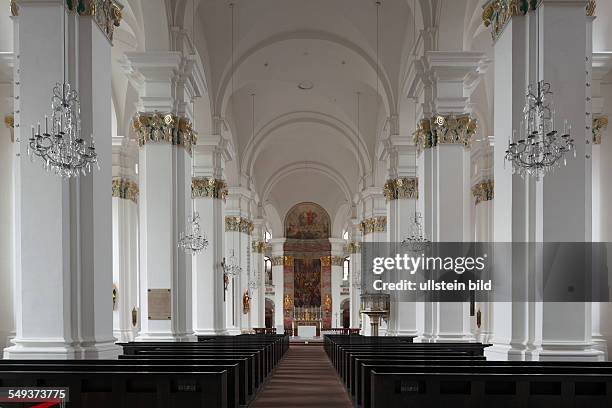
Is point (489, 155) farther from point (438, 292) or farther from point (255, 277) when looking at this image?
point (255, 277)

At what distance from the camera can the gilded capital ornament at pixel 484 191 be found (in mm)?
20453

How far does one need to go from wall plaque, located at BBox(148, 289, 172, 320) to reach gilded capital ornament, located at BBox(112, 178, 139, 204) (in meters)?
7.21

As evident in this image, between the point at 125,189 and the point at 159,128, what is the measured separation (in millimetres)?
7139

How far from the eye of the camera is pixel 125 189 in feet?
66.0

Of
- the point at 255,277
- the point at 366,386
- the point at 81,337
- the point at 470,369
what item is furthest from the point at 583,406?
the point at 255,277

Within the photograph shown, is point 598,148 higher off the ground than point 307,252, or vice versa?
point 598,148

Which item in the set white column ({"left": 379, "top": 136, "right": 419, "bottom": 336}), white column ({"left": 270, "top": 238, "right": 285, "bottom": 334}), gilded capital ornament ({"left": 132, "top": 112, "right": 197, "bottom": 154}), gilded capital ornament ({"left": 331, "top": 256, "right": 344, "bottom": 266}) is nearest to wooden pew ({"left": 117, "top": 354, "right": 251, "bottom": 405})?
gilded capital ornament ({"left": 132, "top": 112, "right": 197, "bottom": 154})

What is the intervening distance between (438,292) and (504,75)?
20.0ft

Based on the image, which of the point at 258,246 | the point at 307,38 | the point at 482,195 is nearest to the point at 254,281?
the point at 258,246

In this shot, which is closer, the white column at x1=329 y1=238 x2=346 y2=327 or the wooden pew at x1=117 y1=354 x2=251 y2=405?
the wooden pew at x1=117 y1=354 x2=251 y2=405

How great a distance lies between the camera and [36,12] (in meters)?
7.95

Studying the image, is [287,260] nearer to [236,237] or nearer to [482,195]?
[236,237]

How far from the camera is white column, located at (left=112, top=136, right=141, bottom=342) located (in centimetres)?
1959

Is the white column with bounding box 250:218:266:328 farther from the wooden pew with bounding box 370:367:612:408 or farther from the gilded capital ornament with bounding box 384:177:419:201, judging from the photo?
the wooden pew with bounding box 370:367:612:408
